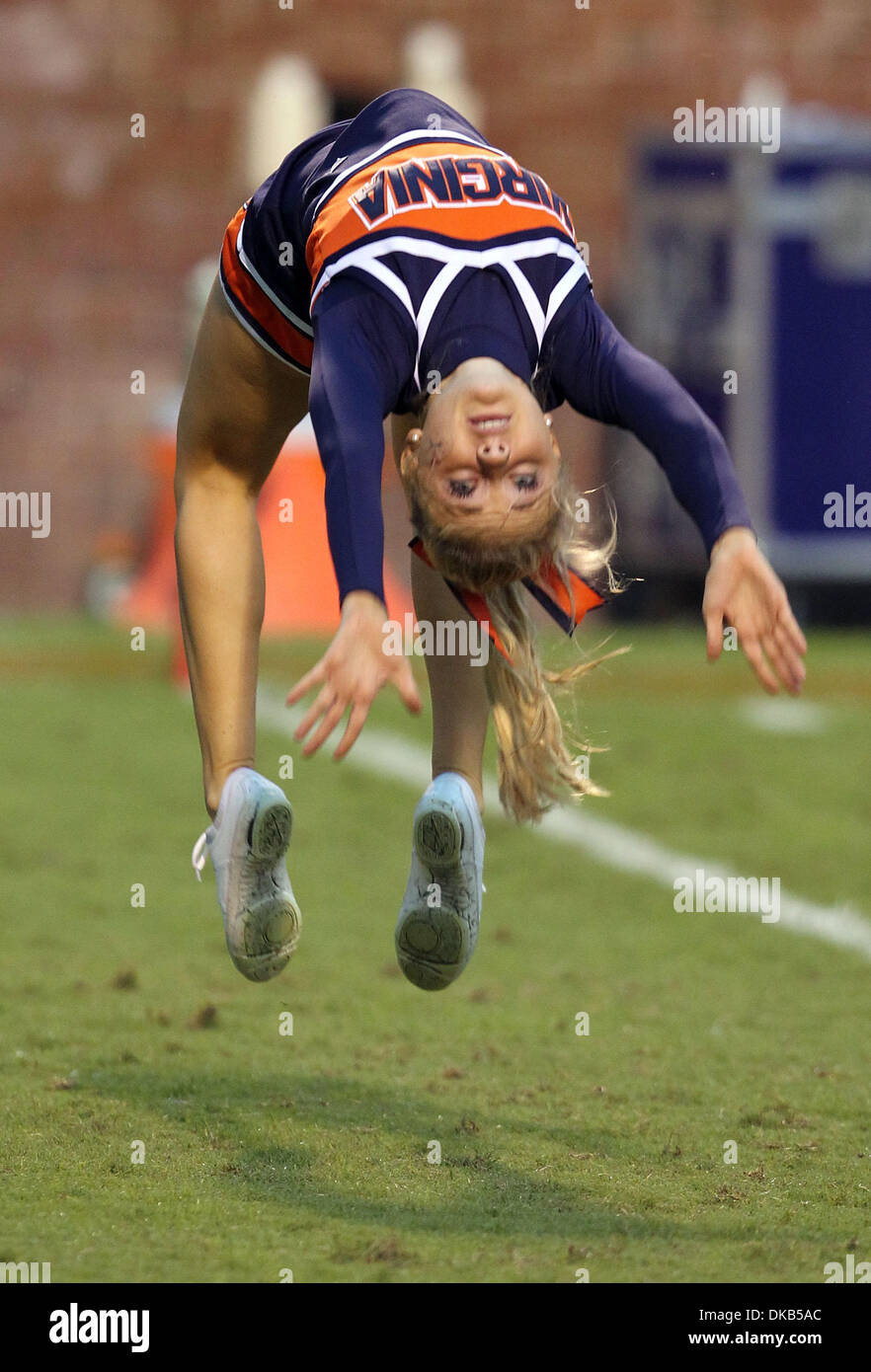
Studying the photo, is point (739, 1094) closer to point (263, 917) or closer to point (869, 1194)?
point (869, 1194)

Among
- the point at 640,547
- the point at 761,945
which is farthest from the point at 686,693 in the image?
the point at 761,945

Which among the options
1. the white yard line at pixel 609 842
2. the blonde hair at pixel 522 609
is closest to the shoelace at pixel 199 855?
the blonde hair at pixel 522 609

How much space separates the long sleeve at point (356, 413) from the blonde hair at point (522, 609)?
23 cm

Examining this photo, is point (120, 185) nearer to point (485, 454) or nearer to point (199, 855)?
point (199, 855)

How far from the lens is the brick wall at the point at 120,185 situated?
1528 cm

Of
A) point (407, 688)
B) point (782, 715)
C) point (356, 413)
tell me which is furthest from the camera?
point (782, 715)

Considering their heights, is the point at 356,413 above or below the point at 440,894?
above

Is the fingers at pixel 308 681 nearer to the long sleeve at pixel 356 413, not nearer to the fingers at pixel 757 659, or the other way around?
the long sleeve at pixel 356 413

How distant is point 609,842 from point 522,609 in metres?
3.59

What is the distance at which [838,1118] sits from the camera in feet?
13.6

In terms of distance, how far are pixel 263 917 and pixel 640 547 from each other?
10368mm

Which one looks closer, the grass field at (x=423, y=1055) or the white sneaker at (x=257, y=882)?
the grass field at (x=423, y=1055)

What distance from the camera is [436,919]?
3885 mm

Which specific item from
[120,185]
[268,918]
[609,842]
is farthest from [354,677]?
[120,185]
